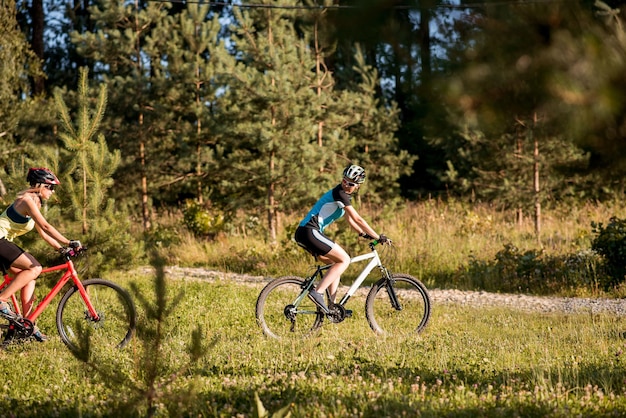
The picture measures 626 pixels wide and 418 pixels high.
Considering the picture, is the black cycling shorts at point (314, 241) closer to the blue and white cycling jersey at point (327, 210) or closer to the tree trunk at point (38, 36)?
the blue and white cycling jersey at point (327, 210)

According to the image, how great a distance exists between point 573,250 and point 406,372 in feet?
29.2

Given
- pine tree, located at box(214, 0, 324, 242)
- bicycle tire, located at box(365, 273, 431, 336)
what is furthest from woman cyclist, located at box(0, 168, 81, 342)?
pine tree, located at box(214, 0, 324, 242)

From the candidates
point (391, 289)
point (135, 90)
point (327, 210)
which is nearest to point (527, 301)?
point (391, 289)

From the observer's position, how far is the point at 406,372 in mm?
5566

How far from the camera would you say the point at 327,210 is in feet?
24.6

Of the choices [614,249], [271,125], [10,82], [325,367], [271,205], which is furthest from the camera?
[10,82]

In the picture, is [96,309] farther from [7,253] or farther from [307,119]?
[307,119]

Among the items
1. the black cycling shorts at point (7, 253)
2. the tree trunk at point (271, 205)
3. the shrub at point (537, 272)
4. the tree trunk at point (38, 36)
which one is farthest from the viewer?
the tree trunk at point (38, 36)

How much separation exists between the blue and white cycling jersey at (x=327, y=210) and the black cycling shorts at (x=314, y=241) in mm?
69

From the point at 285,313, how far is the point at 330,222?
1114 millimetres

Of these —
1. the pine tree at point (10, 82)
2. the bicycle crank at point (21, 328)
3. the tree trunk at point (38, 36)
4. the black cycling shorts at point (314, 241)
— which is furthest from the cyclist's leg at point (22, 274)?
the tree trunk at point (38, 36)

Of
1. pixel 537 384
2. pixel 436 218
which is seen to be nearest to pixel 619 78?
pixel 537 384

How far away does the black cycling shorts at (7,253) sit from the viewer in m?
6.76

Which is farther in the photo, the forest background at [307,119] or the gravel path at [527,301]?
the gravel path at [527,301]
